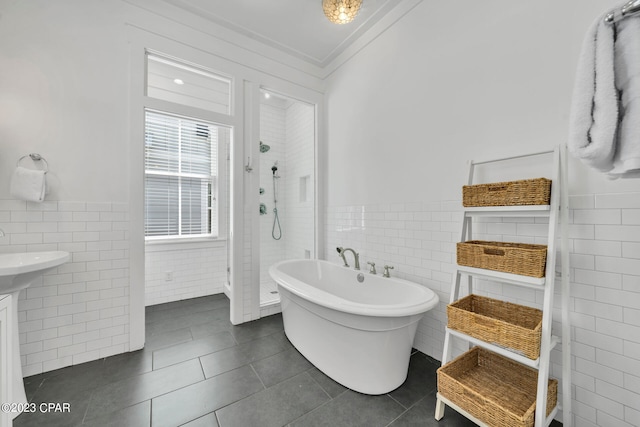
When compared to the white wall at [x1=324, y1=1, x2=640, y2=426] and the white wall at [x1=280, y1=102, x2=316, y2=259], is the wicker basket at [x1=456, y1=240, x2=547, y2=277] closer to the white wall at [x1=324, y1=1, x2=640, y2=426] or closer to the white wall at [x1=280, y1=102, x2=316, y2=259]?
the white wall at [x1=324, y1=1, x2=640, y2=426]

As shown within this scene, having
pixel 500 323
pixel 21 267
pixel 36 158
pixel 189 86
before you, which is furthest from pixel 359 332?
pixel 189 86

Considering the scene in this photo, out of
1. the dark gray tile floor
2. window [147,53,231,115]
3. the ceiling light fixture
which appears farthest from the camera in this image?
window [147,53,231,115]

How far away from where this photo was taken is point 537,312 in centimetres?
136

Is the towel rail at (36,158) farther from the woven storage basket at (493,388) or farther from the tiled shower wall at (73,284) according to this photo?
the woven storage basket at (493,388)

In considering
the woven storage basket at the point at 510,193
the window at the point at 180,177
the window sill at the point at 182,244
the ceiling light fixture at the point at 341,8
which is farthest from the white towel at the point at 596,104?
the window sill at the point at 182,244

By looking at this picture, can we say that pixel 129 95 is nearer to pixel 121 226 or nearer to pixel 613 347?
pixel 121 226

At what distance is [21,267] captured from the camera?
1274mm

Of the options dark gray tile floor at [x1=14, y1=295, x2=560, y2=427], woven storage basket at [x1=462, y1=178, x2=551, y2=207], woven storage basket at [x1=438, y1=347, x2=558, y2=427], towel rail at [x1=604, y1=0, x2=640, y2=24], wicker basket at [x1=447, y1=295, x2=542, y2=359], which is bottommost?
dark gray tile floor at [x1=14, y1=295, x2=560, y2=427]

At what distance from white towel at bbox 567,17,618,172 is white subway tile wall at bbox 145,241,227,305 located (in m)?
3.58

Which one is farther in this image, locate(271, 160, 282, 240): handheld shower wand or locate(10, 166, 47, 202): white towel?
locate(271, 160, 282, 240): handheld shower wand

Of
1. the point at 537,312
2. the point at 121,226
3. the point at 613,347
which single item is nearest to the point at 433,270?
the point at 537,312

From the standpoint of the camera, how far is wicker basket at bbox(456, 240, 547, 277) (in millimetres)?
1181

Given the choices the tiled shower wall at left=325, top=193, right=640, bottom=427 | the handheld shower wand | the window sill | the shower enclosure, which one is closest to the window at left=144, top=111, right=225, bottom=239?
the window sill

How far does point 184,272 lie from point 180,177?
126 cm
